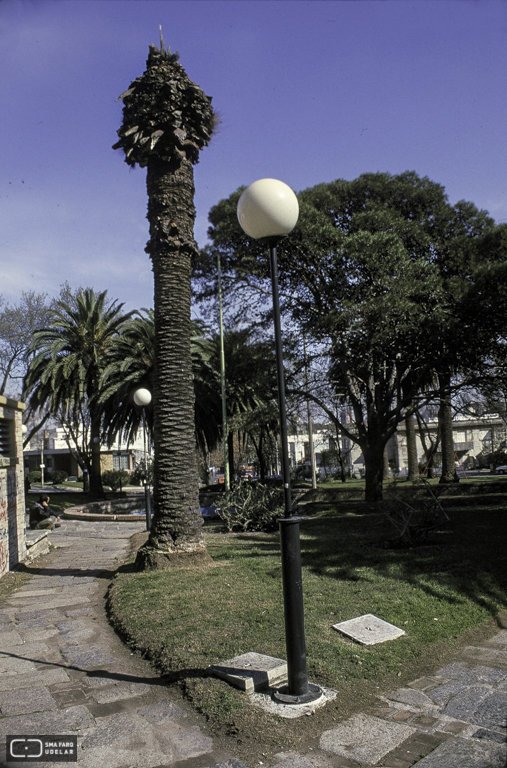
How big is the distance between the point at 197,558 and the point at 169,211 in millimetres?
5286

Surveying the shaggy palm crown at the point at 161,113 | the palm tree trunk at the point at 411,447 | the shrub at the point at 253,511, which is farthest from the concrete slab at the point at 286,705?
the palm tree trunk at the point at 411,447

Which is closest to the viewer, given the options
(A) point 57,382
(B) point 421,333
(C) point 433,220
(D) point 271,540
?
(D) point 271,540

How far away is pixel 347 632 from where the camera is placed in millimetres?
4969

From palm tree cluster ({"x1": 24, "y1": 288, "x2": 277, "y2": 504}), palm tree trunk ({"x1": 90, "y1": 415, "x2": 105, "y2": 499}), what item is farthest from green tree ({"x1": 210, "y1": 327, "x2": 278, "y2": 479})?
palm tree trunk ({"x1": 90, "y1": 415, "x2": 105, "y2": 499})

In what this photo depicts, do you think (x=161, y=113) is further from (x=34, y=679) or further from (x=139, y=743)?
(x=139, y=743)

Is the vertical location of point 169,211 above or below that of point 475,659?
above

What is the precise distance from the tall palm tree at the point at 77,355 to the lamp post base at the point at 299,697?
20889mm

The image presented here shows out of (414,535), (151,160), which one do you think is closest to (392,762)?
(414,535)

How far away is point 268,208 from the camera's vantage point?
4.11m

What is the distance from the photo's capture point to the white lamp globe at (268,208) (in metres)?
4.11

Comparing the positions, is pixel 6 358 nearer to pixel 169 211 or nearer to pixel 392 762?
pixel 169 211

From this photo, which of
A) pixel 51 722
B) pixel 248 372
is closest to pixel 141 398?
pixel 248 372

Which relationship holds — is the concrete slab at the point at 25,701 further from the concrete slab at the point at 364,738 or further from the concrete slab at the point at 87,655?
the concrete slab at the point at 364,738

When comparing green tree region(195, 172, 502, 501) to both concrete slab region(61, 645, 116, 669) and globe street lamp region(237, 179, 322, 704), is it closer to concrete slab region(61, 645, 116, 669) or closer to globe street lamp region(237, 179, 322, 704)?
globe street lamp region(237, 179, 322, 704)
